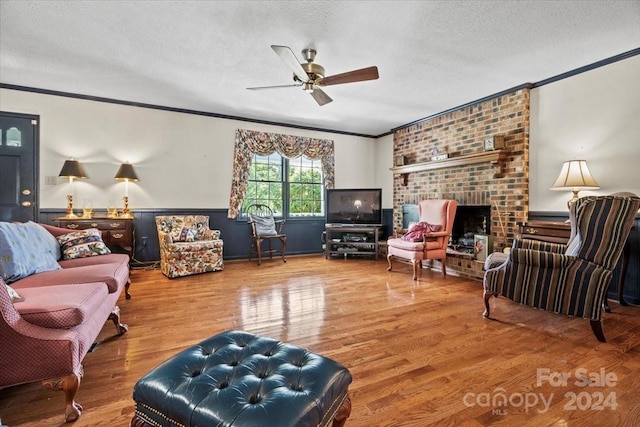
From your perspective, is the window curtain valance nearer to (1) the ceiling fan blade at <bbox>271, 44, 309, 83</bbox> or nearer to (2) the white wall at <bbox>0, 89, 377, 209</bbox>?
(2) the white wall at <bbox>0, 89, 377, 209</bbox>

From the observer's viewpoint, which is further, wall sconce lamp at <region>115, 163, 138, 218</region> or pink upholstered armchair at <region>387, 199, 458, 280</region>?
wall sconce lamp at <region>115, 163, 138, 218</region>

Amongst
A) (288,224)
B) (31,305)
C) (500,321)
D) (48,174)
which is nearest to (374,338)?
(500,321)

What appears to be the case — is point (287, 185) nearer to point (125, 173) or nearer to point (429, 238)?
point (125, 173)

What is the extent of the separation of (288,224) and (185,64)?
3252mm

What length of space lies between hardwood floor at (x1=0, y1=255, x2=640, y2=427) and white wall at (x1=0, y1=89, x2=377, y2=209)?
68.2 inches

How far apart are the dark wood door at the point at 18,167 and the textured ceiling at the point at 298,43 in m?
0.53

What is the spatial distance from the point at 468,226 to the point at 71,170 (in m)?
5.61

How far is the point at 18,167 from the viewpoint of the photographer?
404 cm

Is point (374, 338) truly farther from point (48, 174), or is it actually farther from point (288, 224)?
point (48, 174)

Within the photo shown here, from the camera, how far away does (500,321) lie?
101 inches

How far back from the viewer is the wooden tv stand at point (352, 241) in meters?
5.50

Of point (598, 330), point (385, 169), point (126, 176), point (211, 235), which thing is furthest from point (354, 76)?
point (385, 169)

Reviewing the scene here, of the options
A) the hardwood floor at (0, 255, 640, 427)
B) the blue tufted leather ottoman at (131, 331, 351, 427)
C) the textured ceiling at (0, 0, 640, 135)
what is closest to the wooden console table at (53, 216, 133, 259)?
the hardwood floor at (0, 255, 640, 427)

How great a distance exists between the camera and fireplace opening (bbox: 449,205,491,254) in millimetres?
4375
